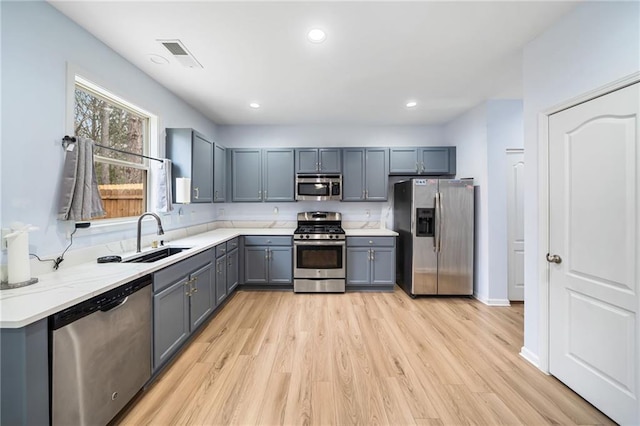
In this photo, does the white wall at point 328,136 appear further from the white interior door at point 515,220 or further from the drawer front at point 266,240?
the drawer front at point 266,240

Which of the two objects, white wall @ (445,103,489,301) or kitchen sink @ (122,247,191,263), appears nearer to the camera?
kitchen sink @ (122,247,191,263)

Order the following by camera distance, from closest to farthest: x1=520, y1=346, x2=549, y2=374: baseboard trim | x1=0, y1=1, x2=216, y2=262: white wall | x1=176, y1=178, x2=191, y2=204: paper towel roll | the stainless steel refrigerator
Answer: x1=0, y1=1, x2=216, y2=262: white wall → x1=520, y1=346, x2=549, y2=374: baseboard trim → x1=176, y1=178, x2=191, y2=204: paper towel roll → the stainless steel refrigerator

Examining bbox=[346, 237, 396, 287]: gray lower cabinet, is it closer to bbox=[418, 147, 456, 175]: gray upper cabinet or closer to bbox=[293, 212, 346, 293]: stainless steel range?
bbox=[293, 212, 346, 293]: stainless steel range

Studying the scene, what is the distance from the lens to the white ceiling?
69.9 inches

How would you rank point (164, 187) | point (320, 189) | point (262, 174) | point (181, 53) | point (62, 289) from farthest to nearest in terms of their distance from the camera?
point (262, 174) < point (320, 189) < point (164, 187) < point (181, 53) < point (62, 289)

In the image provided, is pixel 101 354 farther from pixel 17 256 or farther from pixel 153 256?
pixel 153 256

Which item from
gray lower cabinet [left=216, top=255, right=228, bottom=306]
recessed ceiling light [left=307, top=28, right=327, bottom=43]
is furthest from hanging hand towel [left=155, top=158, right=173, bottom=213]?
recessed ceiling light [left=307, top=28, right=327, bottom=43]

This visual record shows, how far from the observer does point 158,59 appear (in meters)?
2.37

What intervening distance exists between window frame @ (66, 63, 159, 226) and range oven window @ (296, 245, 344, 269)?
202cm

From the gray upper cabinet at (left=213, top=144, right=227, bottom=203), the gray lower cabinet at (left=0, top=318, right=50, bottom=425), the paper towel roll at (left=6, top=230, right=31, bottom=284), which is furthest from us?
the gray upper cabinet at (left=213, top=144, right=227, bottom=203)

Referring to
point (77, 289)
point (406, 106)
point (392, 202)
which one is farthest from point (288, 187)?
point (77, 289)

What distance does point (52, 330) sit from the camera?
3.86 ft

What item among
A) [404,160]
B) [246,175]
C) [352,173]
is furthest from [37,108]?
[404,160]

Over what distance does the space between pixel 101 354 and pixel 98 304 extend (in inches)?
11.1
